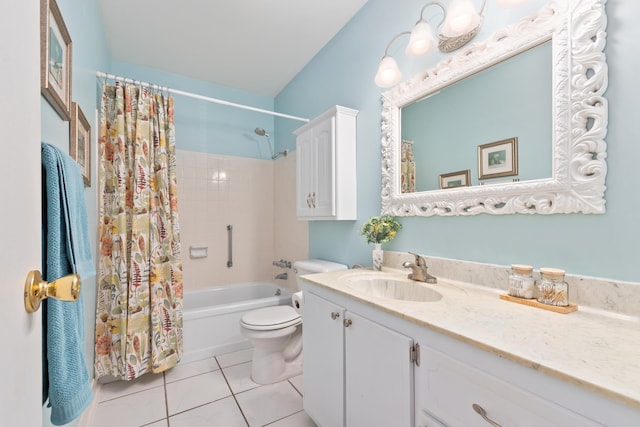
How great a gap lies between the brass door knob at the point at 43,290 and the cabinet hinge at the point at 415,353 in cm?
91

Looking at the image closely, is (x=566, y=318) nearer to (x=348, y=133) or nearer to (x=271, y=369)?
(x=348, y=133)

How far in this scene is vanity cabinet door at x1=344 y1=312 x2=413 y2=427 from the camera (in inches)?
37.3

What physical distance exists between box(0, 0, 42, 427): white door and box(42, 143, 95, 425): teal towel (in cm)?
15

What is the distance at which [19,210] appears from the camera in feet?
1.42

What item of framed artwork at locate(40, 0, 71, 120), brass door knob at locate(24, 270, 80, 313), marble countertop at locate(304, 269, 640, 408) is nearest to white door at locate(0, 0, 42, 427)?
brass door knob at locate(24, 270, 80, 313)

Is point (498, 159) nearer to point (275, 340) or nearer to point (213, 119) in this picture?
point (275, 340)

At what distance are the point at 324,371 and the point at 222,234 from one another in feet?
6.95

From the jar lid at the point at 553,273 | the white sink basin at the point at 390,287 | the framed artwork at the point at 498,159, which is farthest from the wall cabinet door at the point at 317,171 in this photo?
the jar lid at the point at 553,273

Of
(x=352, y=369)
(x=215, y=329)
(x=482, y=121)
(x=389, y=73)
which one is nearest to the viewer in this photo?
(x=352, y=369)

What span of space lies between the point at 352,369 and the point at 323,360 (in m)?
0.22

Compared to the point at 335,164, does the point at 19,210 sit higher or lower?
lower

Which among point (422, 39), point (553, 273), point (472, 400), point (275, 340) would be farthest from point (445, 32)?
point (275, 340)

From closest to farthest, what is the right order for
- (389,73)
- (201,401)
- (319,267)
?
(389,73) < (201,401) < (319,267)

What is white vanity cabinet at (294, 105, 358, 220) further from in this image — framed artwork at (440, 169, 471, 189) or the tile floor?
the tile floor
